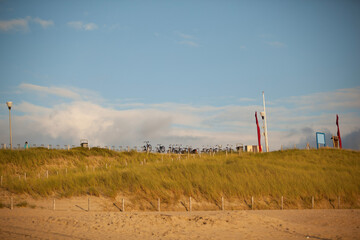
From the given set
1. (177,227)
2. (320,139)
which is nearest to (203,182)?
(177,227)

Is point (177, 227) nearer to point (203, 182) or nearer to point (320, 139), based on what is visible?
point (203, 182)

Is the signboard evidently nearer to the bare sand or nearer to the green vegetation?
the green vegetation

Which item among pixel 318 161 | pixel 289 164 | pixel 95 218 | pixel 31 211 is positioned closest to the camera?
pixel 95 218

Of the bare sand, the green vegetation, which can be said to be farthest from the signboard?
the bare sand

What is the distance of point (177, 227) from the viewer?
2467cm

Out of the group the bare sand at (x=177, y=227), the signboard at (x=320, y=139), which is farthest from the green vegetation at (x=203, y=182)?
the signboard at (x=320, y=139)

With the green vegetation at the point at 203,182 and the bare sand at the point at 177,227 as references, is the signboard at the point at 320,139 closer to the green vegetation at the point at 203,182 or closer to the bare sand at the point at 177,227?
the green vegetation at the point at 203,182

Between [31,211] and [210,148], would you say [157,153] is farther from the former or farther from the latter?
[31,211]

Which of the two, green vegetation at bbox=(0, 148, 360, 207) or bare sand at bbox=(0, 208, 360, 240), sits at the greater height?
green vegetation at bbox=(0, 148, 360, 207)

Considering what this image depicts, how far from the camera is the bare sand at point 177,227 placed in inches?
898

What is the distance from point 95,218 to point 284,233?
1428cm

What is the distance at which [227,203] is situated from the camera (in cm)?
3678

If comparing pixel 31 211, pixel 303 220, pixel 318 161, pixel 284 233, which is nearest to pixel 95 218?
pixel 31 211

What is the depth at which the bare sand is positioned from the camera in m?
22.8
